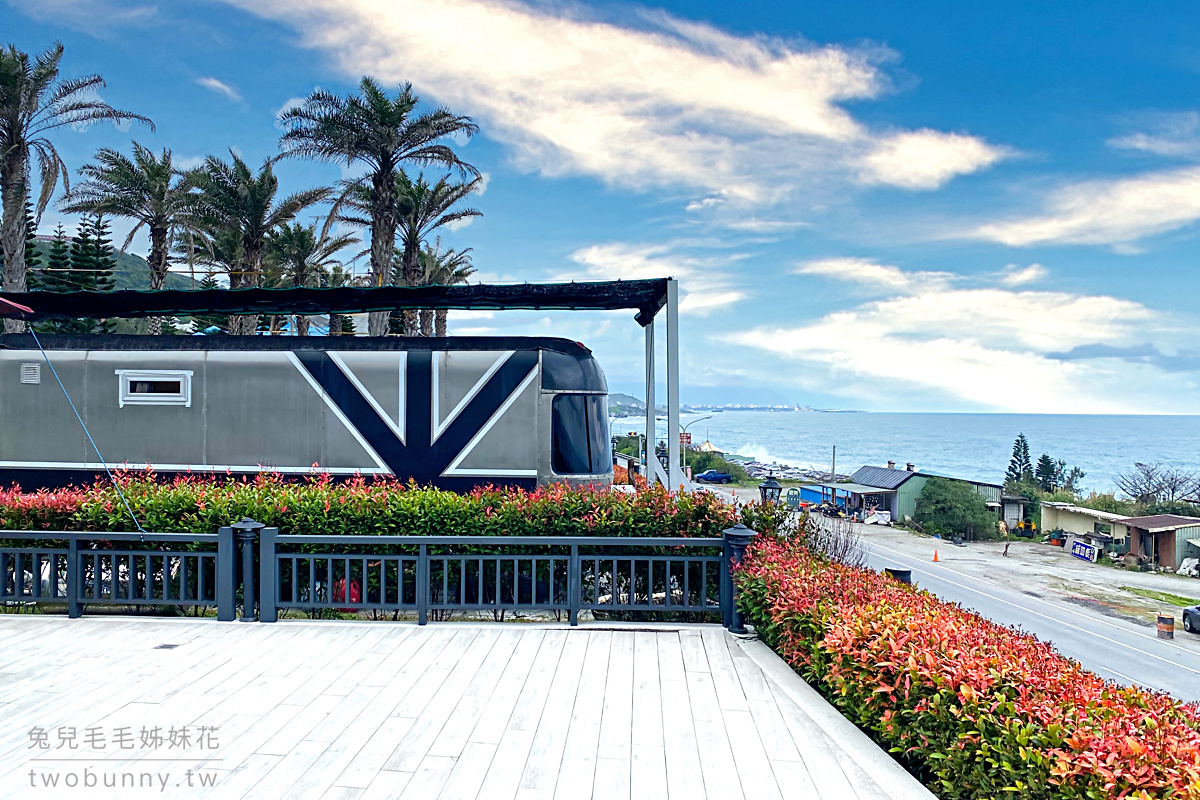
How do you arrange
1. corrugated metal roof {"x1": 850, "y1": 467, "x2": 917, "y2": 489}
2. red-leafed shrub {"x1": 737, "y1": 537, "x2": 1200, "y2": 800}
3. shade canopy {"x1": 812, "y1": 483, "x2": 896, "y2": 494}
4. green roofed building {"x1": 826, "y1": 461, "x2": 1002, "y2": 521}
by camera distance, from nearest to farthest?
1. red-leafed shrub {"x1": 737, "y1": 537, "x2": 1200, "y2": 800}
2. green roofed building {"x1": 826, "y1": 461, "x2": 1002, "y2": 521}
3. shade canopy {"x1": 812, "y1": 483, "x2": 896, "y2": 494}
4. corrugated metal roof {"x1": 850, "y1": 467, "x2": 917, "y2": 489}

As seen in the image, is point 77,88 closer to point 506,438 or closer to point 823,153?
point 506,438

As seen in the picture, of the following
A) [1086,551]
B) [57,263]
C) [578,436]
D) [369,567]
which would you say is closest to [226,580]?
[369,567]

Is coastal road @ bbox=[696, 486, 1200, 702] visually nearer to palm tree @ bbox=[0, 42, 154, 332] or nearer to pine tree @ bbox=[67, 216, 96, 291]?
palm tree @ bbox=[0, 42, 154, 332]

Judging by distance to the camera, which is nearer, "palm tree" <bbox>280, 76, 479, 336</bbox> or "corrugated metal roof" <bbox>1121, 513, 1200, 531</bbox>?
"palm tree" <bbox>280, 76, 479, 336</bbox>

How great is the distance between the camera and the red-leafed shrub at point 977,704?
2.53 metres

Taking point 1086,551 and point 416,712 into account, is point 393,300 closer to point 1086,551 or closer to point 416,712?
point 416,712

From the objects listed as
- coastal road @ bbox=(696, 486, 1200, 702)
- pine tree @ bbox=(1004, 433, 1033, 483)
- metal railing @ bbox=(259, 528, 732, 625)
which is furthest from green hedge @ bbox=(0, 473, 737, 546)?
pine tree @ bbox=(1004, 433, 1033, 483)

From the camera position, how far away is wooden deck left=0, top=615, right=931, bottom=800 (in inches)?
132

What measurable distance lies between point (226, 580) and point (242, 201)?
21.9 meters

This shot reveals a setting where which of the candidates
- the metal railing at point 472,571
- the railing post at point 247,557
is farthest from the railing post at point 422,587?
the railing post at point 247,557

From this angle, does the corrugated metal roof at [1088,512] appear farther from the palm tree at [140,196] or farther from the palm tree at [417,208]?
the palm tree at [140,196]

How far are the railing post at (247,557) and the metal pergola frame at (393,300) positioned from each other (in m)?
4.91

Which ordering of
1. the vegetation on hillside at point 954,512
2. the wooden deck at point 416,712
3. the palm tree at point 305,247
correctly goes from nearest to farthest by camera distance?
the wooden deck at point 416,712 < the palm tree at point 305,247 < the vegetation on hillside at point 954,512

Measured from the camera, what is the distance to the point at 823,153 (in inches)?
933
